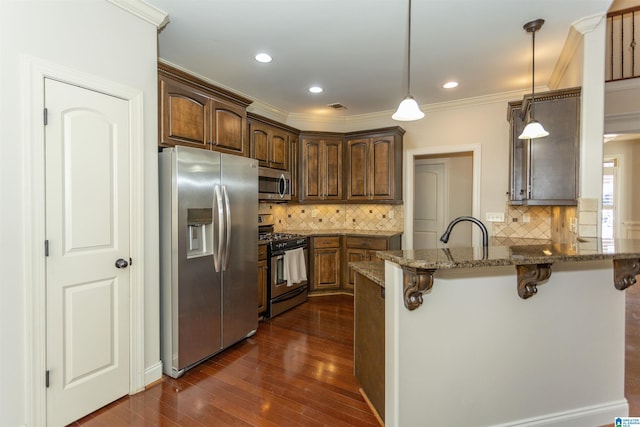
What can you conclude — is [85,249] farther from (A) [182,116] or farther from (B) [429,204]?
(B) [429,204]

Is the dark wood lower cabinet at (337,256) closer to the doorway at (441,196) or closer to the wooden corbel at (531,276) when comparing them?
the doorway at (441,196)

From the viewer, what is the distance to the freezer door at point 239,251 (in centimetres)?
282

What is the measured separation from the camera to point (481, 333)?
68.2 inches

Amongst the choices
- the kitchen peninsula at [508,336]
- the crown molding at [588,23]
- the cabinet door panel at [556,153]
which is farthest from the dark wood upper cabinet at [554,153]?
the kitchen peninsula at [508,336]

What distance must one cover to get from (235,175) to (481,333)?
90.0 inches

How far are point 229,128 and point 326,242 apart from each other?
2.13 meters

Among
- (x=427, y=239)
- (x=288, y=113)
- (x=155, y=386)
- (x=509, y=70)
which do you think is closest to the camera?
(x=155, y=386)

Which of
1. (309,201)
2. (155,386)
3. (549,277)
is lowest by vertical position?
(155,386)

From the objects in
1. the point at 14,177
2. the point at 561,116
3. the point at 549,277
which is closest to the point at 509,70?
the point at 561,116

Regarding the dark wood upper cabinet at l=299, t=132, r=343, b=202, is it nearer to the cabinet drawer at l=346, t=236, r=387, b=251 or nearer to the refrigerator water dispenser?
the cabinet drawer at l=346, t=236, r=387, b=251

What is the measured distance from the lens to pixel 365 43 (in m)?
2.78

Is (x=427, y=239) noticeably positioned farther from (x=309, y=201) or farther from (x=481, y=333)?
(x=481, y=333)

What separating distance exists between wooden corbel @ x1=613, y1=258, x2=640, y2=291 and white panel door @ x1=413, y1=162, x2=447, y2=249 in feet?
11.0

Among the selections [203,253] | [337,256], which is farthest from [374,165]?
[203,253]
